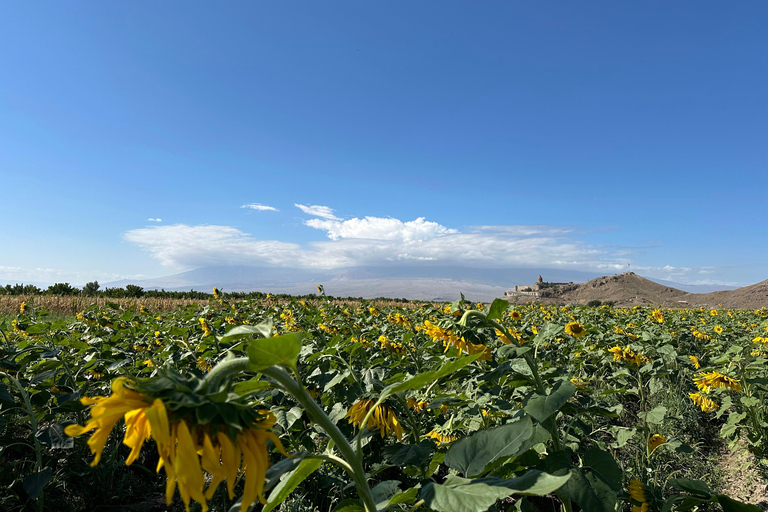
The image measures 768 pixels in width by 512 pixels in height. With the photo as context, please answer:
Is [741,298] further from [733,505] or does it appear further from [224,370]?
[224,370]

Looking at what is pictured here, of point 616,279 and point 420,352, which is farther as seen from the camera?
point 616,279

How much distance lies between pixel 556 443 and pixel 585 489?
27 cm

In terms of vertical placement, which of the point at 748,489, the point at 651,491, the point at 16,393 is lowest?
the point at 748,489

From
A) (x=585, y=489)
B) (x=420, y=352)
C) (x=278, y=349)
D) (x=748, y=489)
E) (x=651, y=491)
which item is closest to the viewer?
(x=278, y=349)

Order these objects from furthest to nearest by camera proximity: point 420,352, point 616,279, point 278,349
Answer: point 616,279 < point 420,352 < point 278,349

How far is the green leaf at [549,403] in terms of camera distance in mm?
1349

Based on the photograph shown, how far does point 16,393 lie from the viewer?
306 cm

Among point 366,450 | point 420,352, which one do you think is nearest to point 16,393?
point 366,450

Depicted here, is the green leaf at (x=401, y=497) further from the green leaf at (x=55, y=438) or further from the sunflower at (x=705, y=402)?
the sunflower at (x=705, y=402)

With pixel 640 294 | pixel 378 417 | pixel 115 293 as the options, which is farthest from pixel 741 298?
pixel 115 293

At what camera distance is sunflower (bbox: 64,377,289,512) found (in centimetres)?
65

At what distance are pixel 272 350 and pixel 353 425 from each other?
1983mm

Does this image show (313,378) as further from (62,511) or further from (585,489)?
(62,511)

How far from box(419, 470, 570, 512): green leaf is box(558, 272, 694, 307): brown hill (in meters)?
45.0
